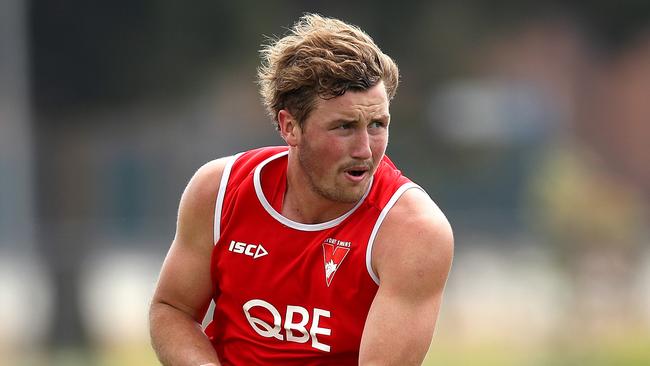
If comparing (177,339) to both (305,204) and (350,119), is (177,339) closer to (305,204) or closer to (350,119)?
(305,204)

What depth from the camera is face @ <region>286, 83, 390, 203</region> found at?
507cm

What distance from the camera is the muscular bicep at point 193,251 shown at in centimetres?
546

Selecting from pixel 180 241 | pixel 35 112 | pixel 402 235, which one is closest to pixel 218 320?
pixel 180 241

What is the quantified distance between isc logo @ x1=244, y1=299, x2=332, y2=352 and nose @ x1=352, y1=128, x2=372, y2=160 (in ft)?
2.09

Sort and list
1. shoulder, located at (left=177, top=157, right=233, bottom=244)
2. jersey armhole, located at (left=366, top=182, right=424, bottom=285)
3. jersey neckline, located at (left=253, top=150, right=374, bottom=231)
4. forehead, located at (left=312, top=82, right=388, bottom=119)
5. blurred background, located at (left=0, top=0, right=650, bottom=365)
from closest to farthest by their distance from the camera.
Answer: forehead, located at (left=312, top=82, right=388, bottom=119) → jersey armhole, located at (left=366, top=182, right=424, bottom=285) → jersey neckline, located at (left=253, top=150, right=374, bottom=231) → shoulder, located at (left=177, top=157, right=233, bottom=244) → blurred background, located at (left=0, top=0, right=650, bottom=365)

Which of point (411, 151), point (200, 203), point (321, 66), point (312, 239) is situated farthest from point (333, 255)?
point (411, 151)

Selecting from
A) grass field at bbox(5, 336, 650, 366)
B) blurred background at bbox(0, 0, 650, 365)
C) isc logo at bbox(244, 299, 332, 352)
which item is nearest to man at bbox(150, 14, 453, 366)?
isc logo at bbox(244, 299, 332, 352)

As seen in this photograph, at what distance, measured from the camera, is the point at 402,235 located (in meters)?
5.15

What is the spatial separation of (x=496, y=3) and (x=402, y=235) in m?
21.9

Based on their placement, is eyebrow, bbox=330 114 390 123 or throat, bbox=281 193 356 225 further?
throat, bbox=281 193 356 225

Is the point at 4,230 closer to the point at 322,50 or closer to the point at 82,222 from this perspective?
the point at 82,222

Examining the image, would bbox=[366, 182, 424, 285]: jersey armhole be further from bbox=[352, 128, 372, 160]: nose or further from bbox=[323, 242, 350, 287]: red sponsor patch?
bbox=[352, 128, 372, 160]: nose

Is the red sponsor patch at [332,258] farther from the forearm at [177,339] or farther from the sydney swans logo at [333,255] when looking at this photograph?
the forearm at [177,339]

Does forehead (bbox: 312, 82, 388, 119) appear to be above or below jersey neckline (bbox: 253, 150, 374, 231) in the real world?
above
